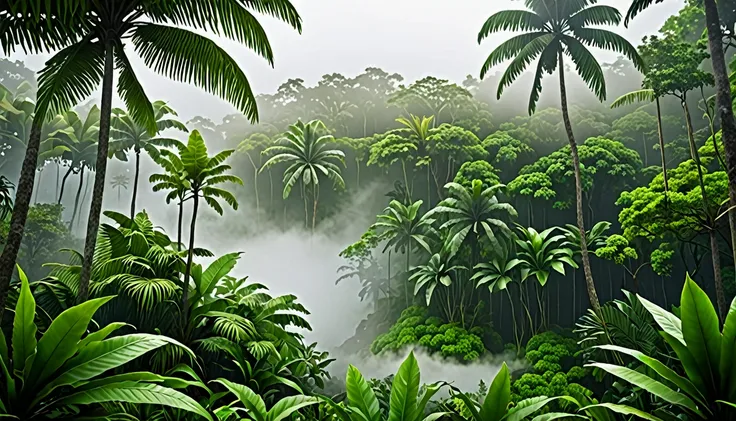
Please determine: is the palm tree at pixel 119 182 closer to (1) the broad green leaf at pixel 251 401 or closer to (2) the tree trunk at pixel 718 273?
(1) the broad green leaf at pixel 251 401

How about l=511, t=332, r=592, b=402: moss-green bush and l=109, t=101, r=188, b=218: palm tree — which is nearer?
l=511, t=332, r=592, b=402: moss-green bush

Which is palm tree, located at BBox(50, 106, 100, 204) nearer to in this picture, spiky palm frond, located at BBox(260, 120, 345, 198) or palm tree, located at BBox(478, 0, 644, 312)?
spiky palm frond, located at BBox(260, 120, 345, 198)

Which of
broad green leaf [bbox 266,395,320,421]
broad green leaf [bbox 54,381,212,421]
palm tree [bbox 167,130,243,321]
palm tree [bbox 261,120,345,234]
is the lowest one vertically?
broad green leaf [bbox 266,395,320,421]

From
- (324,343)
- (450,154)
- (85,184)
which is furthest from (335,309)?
(85,184)

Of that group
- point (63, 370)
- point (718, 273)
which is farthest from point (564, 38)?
point (63, 370)

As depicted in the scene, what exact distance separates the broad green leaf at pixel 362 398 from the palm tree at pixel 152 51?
317 centimetres

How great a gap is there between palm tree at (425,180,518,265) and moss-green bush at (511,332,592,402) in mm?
2274

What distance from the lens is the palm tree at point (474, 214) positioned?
11002 millimetres

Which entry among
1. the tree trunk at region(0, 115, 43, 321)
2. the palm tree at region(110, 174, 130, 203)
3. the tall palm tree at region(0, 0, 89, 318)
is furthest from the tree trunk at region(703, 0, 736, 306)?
the palm tree at region(110, 174, 130, 203)

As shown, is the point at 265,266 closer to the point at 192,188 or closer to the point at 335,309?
the point at 335,309

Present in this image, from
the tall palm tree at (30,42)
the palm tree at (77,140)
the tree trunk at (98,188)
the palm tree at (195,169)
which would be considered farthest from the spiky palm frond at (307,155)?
→ the tree trunk at (98,188)

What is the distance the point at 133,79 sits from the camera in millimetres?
6059

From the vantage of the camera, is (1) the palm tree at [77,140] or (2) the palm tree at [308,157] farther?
(2) the palm tree at [308,157]

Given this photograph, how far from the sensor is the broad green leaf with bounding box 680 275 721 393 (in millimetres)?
2832
